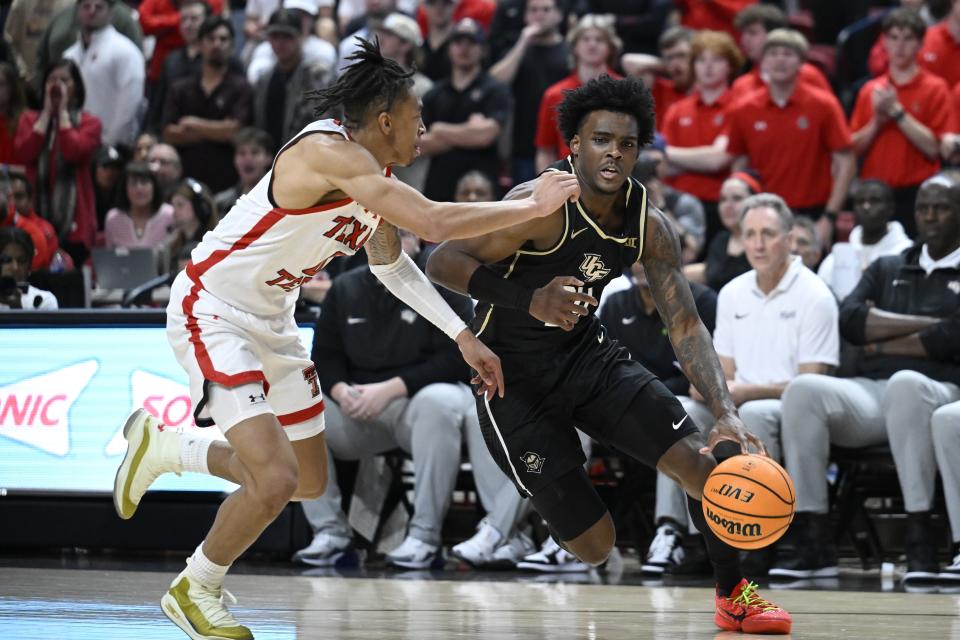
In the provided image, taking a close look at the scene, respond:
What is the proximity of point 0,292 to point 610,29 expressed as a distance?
185 inches

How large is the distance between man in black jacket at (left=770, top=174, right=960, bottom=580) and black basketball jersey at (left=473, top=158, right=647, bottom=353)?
225 centimetres

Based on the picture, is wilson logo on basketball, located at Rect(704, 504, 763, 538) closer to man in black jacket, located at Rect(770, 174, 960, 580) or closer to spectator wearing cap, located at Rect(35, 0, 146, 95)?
man in black jacket, located at Rect(770, 174, 960, 580)

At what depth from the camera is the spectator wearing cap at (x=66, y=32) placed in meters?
12.0

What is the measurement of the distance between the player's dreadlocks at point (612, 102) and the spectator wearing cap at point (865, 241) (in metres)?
3.59

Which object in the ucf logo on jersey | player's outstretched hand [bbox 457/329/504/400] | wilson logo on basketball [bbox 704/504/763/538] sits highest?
the ucf logo on jersey

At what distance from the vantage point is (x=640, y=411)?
5.08 metres

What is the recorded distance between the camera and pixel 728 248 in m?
8.58

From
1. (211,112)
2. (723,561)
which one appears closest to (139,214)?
(211,112)

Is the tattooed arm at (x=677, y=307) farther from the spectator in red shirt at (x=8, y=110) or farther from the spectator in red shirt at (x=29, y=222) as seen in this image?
the spectator in red shirt at (x=8, y=110)

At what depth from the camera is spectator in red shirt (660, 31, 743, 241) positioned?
397 inches

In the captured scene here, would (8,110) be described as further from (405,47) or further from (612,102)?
(612,102)

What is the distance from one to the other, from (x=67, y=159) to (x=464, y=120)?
3209mm

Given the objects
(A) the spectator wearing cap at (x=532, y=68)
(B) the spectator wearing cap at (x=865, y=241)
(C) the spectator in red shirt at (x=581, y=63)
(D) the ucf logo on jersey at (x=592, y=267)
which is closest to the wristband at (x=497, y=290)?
(D) the ucf logo on jersey at (x=592, y=267)

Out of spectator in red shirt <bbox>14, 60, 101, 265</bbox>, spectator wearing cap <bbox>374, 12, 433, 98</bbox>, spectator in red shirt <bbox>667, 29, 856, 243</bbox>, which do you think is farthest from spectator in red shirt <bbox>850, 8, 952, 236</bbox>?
spectator in red shirt <bbox>14, 60, 101, 265</bbox>
